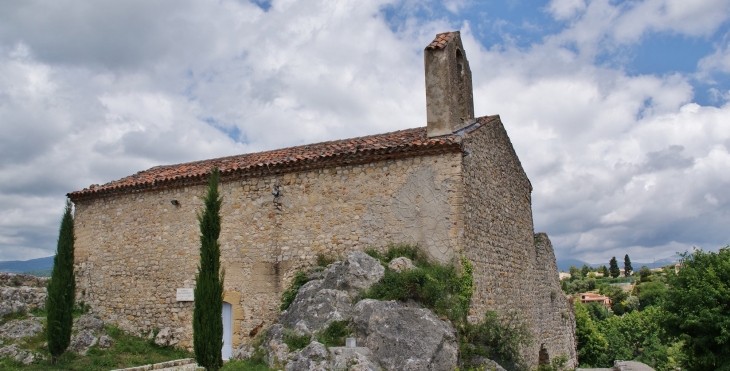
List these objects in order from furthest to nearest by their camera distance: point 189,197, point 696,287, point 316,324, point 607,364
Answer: point 607,364 < point 189,197 < point 696,287 < point 316,324

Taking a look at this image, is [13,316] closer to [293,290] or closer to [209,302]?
[209,302]

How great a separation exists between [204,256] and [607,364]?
38116mm

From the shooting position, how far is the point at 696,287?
1326 cm

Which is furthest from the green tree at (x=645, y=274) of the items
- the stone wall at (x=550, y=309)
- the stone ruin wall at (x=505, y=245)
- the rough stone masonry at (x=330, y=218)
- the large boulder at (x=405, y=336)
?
the large boulder at (x=405, y=336)

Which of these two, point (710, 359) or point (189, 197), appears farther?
point (189, 197)

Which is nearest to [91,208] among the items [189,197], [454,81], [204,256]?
[189,197]

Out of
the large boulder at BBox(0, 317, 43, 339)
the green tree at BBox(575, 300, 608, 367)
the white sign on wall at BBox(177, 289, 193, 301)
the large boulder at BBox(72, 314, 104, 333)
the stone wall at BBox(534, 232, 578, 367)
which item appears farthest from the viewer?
the green tree at BBox(575, 300, 608, 367)

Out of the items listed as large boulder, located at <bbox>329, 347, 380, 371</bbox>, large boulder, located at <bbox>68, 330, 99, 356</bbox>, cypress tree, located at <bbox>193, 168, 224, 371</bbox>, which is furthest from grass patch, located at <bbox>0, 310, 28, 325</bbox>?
large boulder, located at <bbox>329, 347, 380, 371</bbox>

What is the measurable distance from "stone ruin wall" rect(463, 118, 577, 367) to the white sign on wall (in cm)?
843

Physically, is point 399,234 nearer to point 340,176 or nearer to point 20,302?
point 340,176

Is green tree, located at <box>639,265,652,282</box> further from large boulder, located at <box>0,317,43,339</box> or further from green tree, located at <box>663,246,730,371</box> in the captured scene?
large boulder, located at <box>0,317,43,339</box>

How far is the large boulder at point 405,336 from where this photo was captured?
1004 centimetres

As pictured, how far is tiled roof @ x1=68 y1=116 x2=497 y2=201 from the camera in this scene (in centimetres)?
1335

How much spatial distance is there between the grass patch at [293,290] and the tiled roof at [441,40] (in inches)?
270
